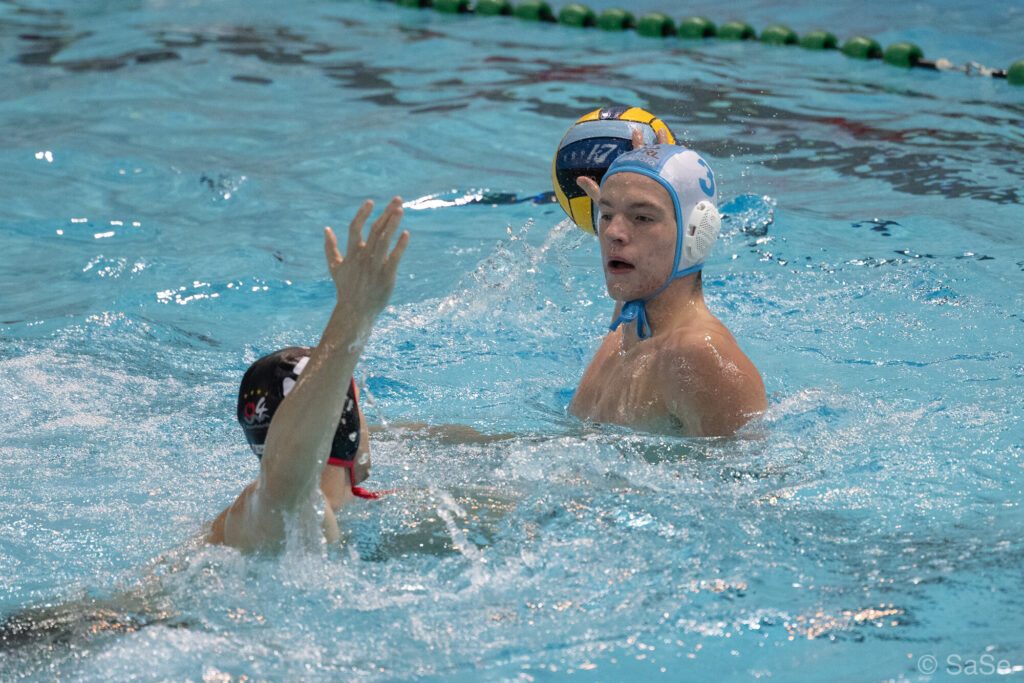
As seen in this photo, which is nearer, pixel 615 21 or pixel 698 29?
pixel 698 29

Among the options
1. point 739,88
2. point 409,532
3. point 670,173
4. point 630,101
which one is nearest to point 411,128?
point 630,101

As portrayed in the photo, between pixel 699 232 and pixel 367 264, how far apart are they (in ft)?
5.15

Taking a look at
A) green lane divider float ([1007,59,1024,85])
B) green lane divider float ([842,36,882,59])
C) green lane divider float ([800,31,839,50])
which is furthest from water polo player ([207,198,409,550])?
green lane divider float ([800,31,839,50])

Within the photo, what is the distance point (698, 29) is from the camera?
11.4 meters

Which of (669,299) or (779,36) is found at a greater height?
(779,36)

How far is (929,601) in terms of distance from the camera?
3.13 metres

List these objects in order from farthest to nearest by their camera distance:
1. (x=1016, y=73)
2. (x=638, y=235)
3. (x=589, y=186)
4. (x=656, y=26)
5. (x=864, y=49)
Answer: (x=656, y=26)
(x=864, y=49)
(x=1016, y=73)
(x=589, y=186)
(x=638, y=235)

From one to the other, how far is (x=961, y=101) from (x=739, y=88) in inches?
63.3

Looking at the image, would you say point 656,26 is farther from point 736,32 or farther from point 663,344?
point 663,344

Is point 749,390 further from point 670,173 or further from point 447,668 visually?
point 447,668

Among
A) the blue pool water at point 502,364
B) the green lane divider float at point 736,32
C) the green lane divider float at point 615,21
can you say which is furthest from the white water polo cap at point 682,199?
the green lane divider float at point 615,21

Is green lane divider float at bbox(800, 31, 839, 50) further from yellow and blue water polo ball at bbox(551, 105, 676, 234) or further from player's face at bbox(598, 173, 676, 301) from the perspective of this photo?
player's face at bbox(598, 173, 676, 301)

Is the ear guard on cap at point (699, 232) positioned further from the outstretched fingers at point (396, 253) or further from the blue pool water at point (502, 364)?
the outstretched fingers at point (396, 253)

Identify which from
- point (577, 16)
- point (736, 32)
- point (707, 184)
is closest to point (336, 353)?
point (707, 184)
